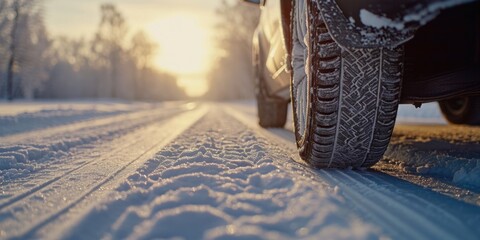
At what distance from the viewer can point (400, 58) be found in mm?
1788

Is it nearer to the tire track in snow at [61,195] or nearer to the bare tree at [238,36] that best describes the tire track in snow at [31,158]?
the tire track in snow at [61,195]

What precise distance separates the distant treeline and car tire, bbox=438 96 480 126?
30958mm

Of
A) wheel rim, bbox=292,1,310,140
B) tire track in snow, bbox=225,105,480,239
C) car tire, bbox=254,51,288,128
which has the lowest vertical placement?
tire track in snow, bbox=225,105,480,239

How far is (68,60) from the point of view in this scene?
65562 mm

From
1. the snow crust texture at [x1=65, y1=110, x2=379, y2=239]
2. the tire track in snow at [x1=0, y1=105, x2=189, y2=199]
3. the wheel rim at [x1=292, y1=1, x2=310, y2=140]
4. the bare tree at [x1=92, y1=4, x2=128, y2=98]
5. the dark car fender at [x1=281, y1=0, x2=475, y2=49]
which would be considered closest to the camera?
the snow crust texture at [x1=65, y1=110, x2=379, y2=239]

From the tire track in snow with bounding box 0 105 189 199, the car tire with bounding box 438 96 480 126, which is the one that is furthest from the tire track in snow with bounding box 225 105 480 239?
the car tire with bounding box 438 96 480 126

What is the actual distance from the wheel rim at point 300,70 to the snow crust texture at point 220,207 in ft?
1.04

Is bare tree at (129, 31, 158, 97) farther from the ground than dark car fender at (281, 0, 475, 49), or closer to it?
farther from the ground

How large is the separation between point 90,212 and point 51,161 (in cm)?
150

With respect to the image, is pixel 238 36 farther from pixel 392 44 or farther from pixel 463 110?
pixel 392 44

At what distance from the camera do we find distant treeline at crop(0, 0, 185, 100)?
29.5m

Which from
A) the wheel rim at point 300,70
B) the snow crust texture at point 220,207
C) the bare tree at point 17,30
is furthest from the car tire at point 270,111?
the bare tree at point 17,30

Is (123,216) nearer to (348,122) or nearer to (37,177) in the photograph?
(37,177)

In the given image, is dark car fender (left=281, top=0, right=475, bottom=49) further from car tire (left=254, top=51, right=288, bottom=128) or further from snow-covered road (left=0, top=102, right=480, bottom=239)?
car tire (left=254, top=51, right=288, bottom=128)
